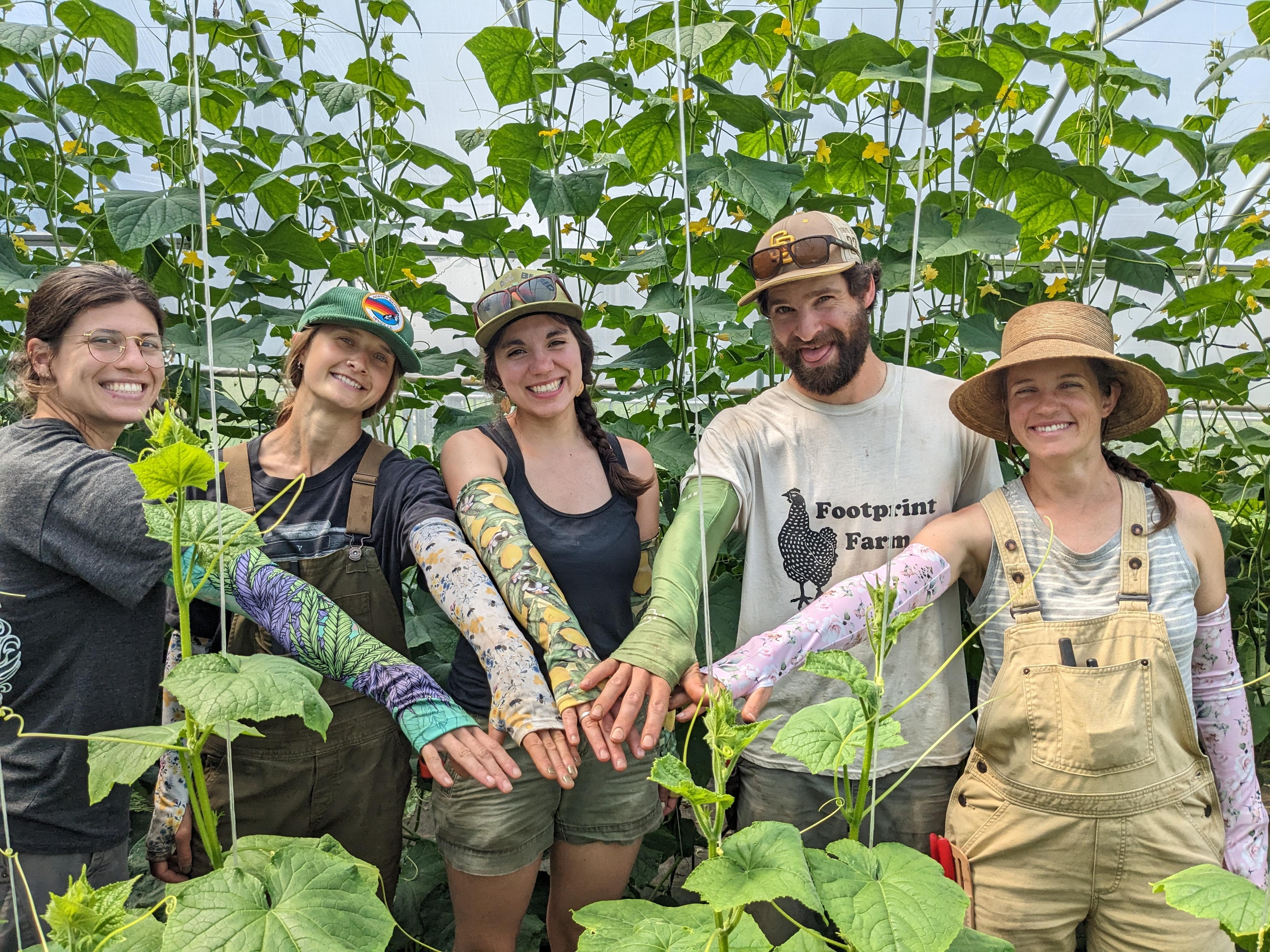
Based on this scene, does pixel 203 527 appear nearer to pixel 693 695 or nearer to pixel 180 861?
pixel 693 695

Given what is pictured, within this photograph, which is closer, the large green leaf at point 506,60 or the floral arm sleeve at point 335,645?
the floral arm sleeve at point 335,645

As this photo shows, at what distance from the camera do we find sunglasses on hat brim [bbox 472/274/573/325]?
165cm

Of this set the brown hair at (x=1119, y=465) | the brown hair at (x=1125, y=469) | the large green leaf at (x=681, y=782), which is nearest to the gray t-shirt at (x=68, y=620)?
the large green leaf at (x=681, y=782)

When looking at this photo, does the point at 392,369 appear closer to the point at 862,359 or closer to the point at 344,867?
the point at 862,359

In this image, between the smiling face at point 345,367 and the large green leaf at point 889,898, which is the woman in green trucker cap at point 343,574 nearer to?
the smiling face at point 345,367

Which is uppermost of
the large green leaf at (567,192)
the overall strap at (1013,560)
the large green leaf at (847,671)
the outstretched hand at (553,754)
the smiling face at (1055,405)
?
the large green leaf at (567,192)

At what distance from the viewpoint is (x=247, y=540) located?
0.85 m

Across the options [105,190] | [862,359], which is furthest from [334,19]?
[862,359]

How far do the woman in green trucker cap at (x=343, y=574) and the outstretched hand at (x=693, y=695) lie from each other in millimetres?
212

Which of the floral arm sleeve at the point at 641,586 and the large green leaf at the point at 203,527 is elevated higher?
the large green leaf at the point at 203,527

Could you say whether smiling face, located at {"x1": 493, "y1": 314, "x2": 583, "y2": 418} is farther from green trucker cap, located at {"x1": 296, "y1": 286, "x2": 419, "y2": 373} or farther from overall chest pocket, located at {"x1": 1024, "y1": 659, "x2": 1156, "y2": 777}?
overall chest pocket, located at {"x1": 1024, "y1": 659, "x2": 1156, "y2": 777}

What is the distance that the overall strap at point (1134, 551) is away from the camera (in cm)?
142

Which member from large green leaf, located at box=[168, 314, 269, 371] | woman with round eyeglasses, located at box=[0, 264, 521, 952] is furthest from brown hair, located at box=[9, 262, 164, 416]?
large green leaf, located at box=[168, 314, 269, 371]

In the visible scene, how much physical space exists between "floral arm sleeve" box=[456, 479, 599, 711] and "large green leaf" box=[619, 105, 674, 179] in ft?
2.61
